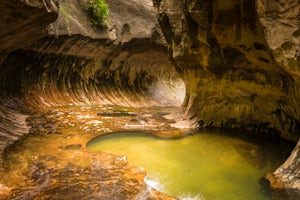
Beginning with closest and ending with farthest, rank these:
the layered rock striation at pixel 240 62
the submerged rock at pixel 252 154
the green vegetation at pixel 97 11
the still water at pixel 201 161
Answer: the still water at pixel 201 161, the layered rock striation at pixel 240 62, the submerged rock at pixel 252 154, the green vegetation at pixel 97 11

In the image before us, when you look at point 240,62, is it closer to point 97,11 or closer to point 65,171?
point 65,171

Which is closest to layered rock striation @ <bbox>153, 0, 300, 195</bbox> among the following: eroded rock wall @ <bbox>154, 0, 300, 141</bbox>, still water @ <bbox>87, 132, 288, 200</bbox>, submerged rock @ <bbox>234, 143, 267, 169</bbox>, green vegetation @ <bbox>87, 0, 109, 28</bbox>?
eroded rock wall @ <bbox>154, 0, 300, 141</bbox>

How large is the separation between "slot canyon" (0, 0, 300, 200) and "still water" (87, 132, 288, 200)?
0.17 m

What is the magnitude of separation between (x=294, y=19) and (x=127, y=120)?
582cm

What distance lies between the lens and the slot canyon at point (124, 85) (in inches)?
183

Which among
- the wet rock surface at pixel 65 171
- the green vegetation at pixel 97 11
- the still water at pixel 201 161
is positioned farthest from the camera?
the green vegetation at pixel 97 11

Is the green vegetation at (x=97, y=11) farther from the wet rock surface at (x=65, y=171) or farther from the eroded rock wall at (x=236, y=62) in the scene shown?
the wet rock surface at (x=65, y=171)

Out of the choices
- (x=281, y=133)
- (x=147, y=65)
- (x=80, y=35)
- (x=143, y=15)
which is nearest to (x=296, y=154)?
(x=281, y=133)

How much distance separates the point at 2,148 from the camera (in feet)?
18.3

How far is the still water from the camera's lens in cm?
464

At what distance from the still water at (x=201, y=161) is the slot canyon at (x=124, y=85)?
6.5 inches

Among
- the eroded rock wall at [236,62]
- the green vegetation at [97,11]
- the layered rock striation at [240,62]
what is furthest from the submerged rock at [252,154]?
the green vegetation at [97,11]

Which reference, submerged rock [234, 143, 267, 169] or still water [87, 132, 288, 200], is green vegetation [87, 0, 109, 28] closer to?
still water [87, 132, 288, 200]

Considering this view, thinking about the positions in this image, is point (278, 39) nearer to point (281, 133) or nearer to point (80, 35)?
point (281, 133)
